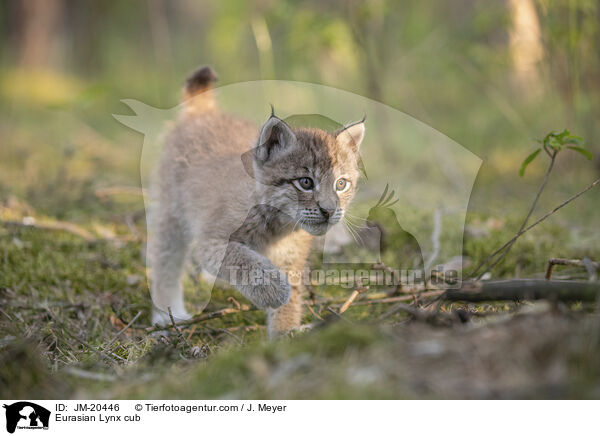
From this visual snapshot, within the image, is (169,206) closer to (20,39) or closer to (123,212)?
(123,212)

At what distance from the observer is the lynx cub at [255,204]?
110 inches

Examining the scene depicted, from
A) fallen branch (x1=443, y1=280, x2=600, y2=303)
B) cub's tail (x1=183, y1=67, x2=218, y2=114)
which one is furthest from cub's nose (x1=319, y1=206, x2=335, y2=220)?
cub's tail (x1=183, y1=67, x2=218, y2=114)

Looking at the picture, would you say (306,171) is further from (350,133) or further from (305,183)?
(350,133)

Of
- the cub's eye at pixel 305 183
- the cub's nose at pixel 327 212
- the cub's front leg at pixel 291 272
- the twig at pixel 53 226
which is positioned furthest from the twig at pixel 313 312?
the twig at pixel 53 226

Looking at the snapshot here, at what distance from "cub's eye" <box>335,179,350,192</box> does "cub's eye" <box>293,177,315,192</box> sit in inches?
6.0

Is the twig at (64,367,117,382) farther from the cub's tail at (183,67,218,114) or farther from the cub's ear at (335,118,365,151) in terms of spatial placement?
the cub's tail at (183,67,218,114)

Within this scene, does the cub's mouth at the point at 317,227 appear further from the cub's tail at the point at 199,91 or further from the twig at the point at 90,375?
the cub's tail at the point at 199,91

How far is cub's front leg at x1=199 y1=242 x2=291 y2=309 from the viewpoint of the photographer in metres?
2.74

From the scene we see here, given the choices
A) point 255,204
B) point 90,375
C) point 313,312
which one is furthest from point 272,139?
point 90,375

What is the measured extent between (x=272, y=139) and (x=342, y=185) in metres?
0.45

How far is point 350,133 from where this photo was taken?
296 centimetres

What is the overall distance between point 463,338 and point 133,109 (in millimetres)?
2535

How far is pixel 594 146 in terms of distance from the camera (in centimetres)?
526

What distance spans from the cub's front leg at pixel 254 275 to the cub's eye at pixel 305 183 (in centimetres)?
42
